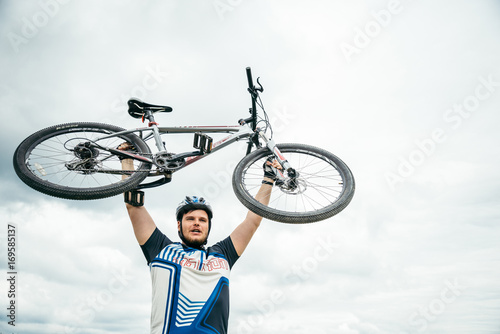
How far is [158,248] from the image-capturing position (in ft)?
12.3

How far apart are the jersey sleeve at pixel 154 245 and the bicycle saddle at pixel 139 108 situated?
5.95 ft

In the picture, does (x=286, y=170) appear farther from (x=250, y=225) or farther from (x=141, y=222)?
(x=141, y=222)

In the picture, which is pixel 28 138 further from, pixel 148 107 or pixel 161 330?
pixel 161 330

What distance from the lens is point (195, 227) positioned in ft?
12.1

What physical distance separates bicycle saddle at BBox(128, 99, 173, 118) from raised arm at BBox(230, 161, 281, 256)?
1.74 metres

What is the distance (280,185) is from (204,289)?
174cm

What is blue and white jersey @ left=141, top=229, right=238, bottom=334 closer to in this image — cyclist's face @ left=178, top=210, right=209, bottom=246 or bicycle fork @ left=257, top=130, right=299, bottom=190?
cyclist's face @ left=178, top=210, right=209, bottom=246

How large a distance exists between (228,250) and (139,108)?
2.32 meters

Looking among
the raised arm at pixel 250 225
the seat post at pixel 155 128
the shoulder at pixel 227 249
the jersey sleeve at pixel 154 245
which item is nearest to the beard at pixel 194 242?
the shoulder at pixel 227 249

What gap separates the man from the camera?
3.09m

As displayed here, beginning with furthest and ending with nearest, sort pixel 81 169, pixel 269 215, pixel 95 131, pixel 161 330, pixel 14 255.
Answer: pixel 14 255 < pixel 95 131 < pixel 81 169 < pixel 269 215 < pixel 161 330

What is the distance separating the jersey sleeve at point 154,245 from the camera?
3730 mm

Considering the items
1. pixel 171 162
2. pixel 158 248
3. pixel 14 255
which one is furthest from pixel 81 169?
pixel 14 255

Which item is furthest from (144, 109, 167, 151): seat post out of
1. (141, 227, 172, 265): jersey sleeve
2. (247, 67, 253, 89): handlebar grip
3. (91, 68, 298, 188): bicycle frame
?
(247, 67, 253, 89): handlebar grip
